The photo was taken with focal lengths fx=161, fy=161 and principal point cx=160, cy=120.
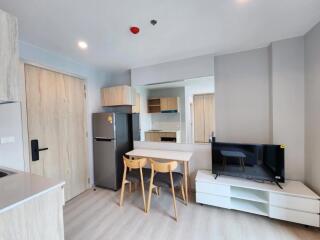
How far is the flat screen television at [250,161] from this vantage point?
7.24 feet

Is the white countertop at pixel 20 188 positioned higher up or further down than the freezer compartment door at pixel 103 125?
further down

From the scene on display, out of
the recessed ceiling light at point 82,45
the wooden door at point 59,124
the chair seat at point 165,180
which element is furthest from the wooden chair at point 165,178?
the recessed ceiling light at point 82,45

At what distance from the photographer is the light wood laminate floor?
191 centimetres

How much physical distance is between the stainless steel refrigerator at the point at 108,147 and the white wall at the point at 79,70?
0.47 feet

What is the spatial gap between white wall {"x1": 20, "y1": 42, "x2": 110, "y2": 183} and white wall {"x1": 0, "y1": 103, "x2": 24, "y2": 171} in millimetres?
719

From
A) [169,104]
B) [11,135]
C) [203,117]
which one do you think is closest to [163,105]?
[169,104]

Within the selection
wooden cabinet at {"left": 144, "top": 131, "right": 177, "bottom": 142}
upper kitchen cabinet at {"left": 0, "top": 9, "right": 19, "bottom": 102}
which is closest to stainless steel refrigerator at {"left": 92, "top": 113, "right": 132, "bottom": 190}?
wooden cabinet at {"left": 144, "top": 131, "right": 177, "bottom": 142}

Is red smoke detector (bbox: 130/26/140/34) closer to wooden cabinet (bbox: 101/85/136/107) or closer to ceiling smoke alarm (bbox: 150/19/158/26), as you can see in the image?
ceiling smoke alarm (bbox: 150/19/158/26)

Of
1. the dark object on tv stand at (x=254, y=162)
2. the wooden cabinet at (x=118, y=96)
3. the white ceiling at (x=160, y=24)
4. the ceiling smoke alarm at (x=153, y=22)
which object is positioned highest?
the white ceiling at (x=160, y=24)

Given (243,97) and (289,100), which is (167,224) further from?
(289,100)

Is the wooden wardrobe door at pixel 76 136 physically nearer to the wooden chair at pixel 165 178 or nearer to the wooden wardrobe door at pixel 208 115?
the wooden chair at pixel 165 178

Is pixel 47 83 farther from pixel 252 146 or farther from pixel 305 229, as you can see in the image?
pixel 305 229

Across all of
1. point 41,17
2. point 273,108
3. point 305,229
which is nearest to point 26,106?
point 41,17

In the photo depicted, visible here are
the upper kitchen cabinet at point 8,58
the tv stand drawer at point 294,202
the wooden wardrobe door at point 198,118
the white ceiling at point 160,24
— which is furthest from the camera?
the wooden wardrobe door at point 198,118
